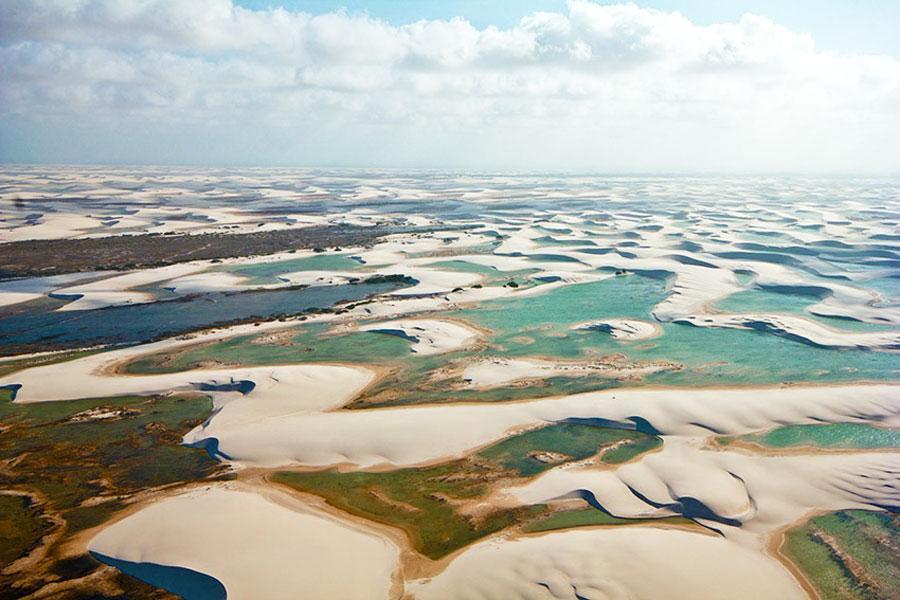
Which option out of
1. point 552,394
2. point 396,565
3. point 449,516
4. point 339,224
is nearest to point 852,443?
point 552,394

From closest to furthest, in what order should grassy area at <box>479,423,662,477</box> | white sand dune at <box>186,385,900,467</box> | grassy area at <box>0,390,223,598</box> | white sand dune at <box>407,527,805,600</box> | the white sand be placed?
white sand dune at <box>407,527,805,600</box>, grassy area at <box>0,390,223,598</box>, grassy area at <box>479,423,662,477</box>, white sand dune at <box>186,385,900,467</box>, the white sand

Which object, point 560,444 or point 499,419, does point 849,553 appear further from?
point 499,419

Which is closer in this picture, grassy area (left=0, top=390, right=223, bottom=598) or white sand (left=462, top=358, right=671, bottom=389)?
grassy area (left=0, top=390, right=223, bottom=598)

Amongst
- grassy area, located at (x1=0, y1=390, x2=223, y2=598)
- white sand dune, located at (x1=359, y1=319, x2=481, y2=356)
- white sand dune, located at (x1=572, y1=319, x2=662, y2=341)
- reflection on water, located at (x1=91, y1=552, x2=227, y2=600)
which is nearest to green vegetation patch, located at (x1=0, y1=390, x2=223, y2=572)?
grassy area, located at (x1=0, y1=390, x2=223, y2=598)

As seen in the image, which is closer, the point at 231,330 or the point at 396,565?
the point at 396,565

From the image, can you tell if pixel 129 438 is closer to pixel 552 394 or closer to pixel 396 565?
pixel 396 565

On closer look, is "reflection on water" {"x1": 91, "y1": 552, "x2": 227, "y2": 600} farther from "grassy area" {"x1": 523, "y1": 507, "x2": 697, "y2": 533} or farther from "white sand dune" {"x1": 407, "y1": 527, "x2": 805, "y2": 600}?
"grassy area" {"x1": 523, "y1": 507, "x2": 697, "y2": 533}

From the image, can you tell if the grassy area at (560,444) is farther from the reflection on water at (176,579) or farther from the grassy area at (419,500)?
the reflection on water at (176,579)
